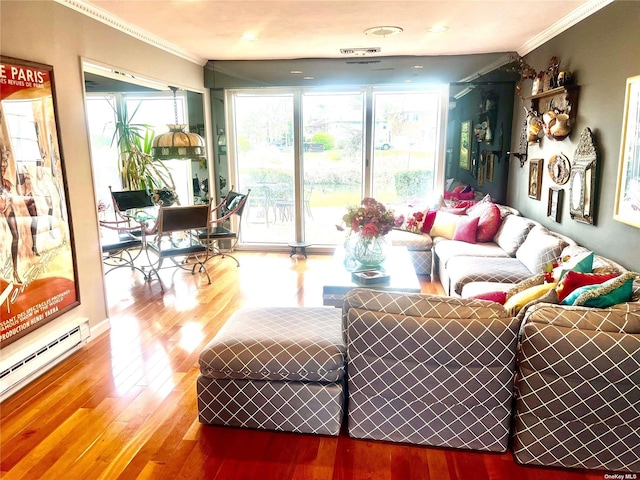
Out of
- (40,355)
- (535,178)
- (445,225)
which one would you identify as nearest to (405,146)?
(445,225)

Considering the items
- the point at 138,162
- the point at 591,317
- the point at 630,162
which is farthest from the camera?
the point at 138,162

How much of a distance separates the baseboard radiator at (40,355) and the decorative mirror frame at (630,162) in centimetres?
398

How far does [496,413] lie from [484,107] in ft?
14.6

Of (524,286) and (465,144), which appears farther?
(465,144)

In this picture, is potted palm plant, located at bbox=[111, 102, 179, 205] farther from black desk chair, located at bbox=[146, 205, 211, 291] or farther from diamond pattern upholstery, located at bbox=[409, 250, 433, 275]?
diamond pattern upholstery, located at bbox=[409, 250, 433, 275]

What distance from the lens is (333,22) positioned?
4000mm

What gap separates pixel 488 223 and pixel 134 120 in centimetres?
530

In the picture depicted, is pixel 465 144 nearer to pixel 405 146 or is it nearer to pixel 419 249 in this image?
pixel 405 146

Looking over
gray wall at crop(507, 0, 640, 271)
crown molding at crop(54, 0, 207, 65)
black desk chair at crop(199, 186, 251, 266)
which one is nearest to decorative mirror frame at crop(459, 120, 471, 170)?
gray wall at crop(507, 0, 640, 271)

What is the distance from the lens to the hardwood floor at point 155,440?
2.14m

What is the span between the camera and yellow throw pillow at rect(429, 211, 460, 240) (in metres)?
5.23

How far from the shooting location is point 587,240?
12.0 feet

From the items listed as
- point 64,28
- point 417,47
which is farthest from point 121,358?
point 417,47

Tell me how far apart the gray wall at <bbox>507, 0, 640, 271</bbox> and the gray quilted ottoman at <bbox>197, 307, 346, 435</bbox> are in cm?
226
